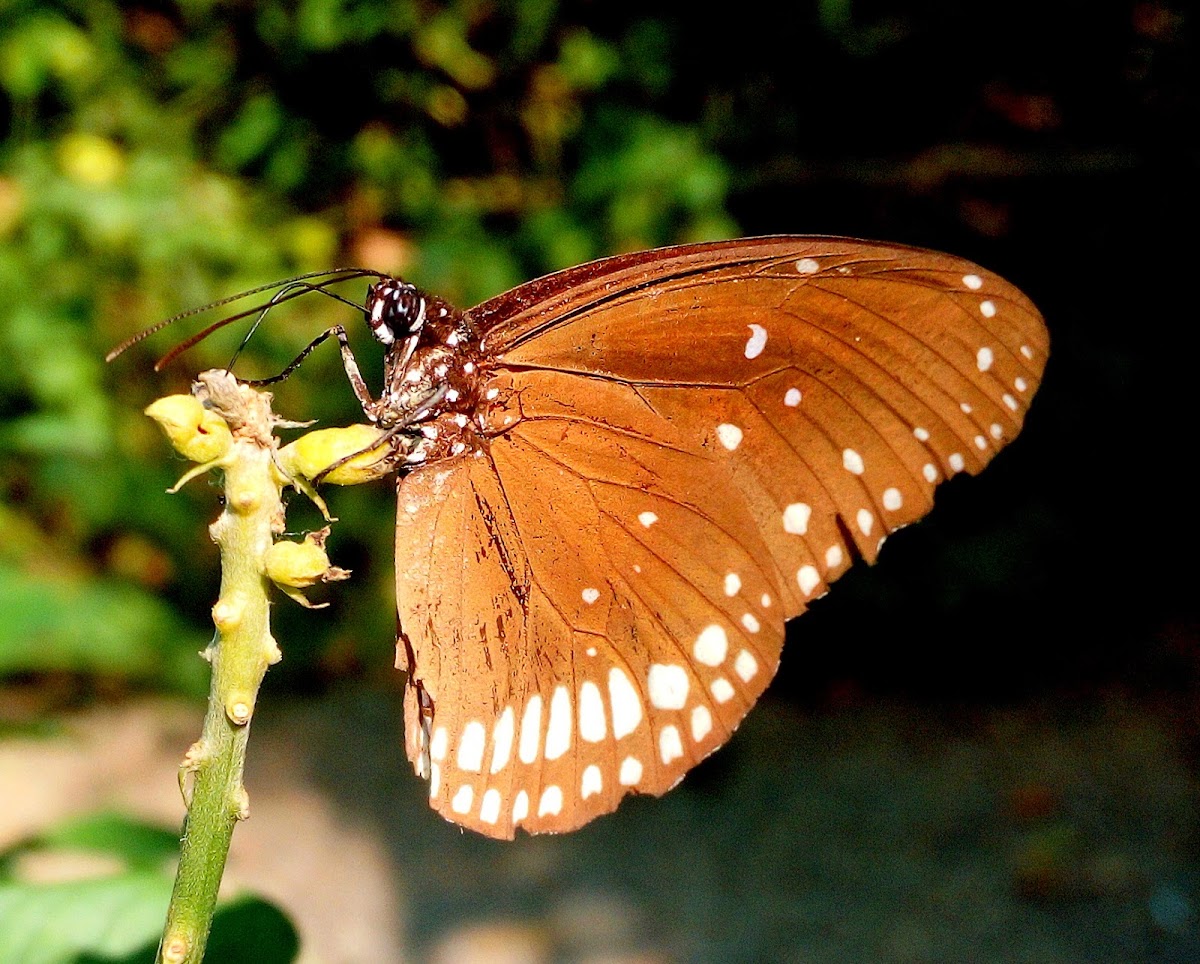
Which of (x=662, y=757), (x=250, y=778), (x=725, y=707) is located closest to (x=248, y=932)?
(x=662, y=757)

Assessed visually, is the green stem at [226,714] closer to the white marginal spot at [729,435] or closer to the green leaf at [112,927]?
the green leaf at [112,927]

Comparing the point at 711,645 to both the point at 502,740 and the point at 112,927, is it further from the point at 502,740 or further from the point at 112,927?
the point at 112,927

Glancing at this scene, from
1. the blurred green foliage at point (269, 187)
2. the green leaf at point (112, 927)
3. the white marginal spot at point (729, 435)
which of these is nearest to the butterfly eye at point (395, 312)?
the white marginal spot at point (729, 435)

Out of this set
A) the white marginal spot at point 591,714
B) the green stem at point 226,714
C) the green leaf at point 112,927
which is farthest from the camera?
the white marginal spot at point 591,714

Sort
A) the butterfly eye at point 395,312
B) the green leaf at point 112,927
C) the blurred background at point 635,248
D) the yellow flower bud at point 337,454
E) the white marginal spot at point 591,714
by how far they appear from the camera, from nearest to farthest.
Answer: the yellow flower bud at point 337,454
the green leaf at point 112,927
the butterfly eye at point 395,312
the white marginal spot at point 591,714
the blurred background at point 635,248

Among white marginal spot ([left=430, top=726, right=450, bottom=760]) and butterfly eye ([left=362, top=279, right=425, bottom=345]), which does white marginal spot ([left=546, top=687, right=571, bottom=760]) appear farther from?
butterfly eye ([left=362, top=279, right=425, bottom=345])

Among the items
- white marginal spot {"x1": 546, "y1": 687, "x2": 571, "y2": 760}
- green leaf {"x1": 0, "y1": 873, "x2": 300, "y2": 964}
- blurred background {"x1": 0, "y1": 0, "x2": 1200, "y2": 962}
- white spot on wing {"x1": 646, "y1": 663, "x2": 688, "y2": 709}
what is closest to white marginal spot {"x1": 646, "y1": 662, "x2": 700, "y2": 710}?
white spot on wing {"x1": 646, "y1": 663, "x2": 688, "y2": 709}

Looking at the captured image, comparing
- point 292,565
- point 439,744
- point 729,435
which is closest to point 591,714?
point 439,744
